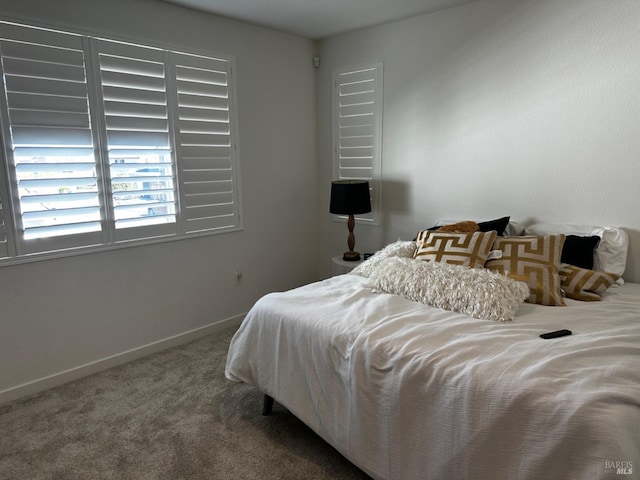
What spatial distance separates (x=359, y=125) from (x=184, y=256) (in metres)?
1.87

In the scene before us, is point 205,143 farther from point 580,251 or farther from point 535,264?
point 580,251

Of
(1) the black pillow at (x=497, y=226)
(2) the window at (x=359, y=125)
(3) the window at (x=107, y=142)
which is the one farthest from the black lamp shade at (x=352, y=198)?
(1) the black pillow at (x=497, y=226)

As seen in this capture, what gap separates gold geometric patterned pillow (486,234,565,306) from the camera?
80.4 inches

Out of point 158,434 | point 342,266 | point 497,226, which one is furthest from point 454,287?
point 158,434

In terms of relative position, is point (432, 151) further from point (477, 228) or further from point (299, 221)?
point (299, 221)

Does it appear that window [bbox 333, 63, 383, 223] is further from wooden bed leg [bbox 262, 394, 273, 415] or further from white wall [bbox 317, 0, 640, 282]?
wooden bed leg [bbox 262, 394, 273, 415]

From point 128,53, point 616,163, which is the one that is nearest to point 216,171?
point 128,53

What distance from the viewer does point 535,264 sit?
2146 millimetres

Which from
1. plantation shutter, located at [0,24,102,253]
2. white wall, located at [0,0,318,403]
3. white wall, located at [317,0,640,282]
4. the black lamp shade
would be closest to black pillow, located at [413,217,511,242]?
white wall, located at [317,0,640,282]

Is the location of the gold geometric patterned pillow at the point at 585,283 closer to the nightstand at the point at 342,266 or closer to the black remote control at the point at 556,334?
the black remote control at the point at 556,334

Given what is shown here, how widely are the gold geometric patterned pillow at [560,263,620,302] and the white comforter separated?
82 millimetres

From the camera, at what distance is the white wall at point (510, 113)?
242cm

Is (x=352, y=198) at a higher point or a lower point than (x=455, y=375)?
higher

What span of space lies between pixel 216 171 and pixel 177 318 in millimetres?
1190
